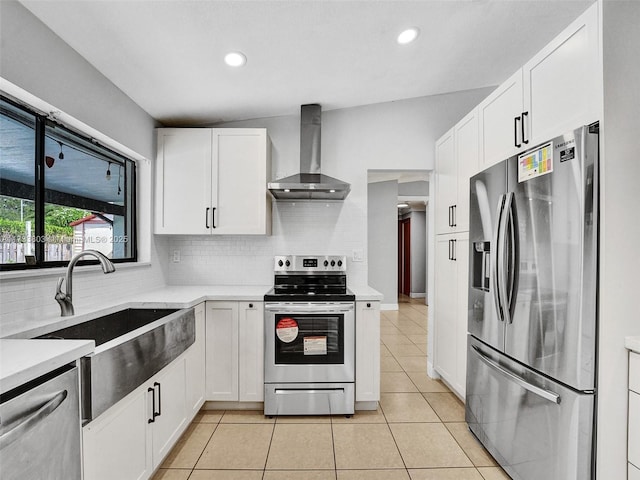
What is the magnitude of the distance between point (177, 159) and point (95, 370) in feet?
7.07

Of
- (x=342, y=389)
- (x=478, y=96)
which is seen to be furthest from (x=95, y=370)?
(x=478, y=96)

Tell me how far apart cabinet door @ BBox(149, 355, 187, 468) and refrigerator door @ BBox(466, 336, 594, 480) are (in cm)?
193

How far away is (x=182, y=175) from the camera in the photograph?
10.2ft

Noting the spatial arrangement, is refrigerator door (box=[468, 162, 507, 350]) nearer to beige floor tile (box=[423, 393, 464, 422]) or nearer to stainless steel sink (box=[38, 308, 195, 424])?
beige floor tile (box=[423, 393, 464, 422])

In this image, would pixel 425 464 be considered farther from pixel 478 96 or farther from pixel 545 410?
pixel 478 96

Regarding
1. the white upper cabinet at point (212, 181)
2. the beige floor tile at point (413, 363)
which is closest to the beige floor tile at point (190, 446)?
the white upper cabinet at point (212, 181)

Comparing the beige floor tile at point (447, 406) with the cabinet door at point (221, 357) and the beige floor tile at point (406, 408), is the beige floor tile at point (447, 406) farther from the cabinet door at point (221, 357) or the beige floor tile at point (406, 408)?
the cabinet door at point (221, 357)

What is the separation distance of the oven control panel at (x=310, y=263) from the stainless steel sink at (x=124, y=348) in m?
0.98

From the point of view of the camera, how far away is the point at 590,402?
1.48m

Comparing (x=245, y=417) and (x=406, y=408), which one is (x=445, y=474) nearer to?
(x=406, y=408)

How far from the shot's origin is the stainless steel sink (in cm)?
137

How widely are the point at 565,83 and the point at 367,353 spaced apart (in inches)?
83.2

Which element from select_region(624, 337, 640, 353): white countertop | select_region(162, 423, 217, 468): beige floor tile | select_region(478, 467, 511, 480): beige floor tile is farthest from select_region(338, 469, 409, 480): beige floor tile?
select_region(624, 337, 640, 353): white countertop

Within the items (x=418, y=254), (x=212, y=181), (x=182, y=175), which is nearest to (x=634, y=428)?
(x=212, y=181)
